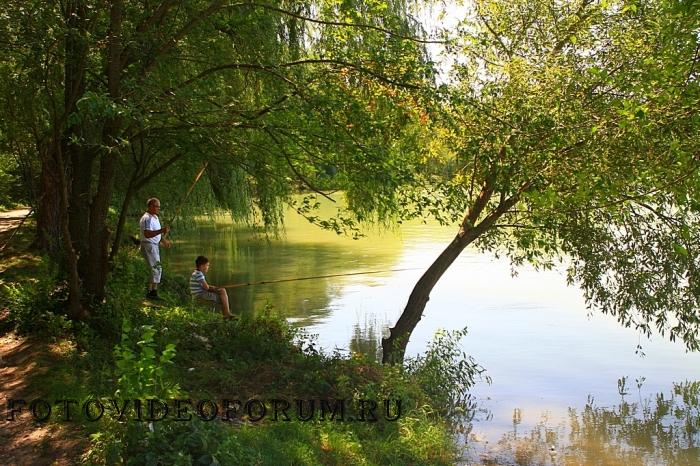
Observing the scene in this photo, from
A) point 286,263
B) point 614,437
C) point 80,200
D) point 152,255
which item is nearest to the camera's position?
point 80,200

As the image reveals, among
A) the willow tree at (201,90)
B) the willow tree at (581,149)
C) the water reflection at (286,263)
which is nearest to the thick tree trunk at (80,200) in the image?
the willow tree at (201,90)

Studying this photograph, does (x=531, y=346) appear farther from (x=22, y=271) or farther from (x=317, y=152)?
(x=22, y=271)

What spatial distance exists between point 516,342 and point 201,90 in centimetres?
776

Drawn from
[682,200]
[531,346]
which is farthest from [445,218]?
[531,346]

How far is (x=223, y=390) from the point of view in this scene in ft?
22.9

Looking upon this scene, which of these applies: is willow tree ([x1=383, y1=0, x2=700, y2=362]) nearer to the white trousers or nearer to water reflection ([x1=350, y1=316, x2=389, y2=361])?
water reflection ([x1=350, y1=316, x2=389, y2=361])

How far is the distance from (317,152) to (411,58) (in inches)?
52.9

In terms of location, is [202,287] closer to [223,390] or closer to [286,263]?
[223,390]

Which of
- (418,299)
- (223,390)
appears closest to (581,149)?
(418,299)

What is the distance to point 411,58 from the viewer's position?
23.9ft

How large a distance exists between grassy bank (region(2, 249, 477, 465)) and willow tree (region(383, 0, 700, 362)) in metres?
1.93

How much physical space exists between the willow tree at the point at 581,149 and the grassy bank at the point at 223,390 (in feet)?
6.33

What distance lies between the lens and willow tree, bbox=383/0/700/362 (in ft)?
23.1

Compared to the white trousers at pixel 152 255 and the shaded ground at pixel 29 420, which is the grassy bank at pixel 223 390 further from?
the white trousers at pixel 152 255
